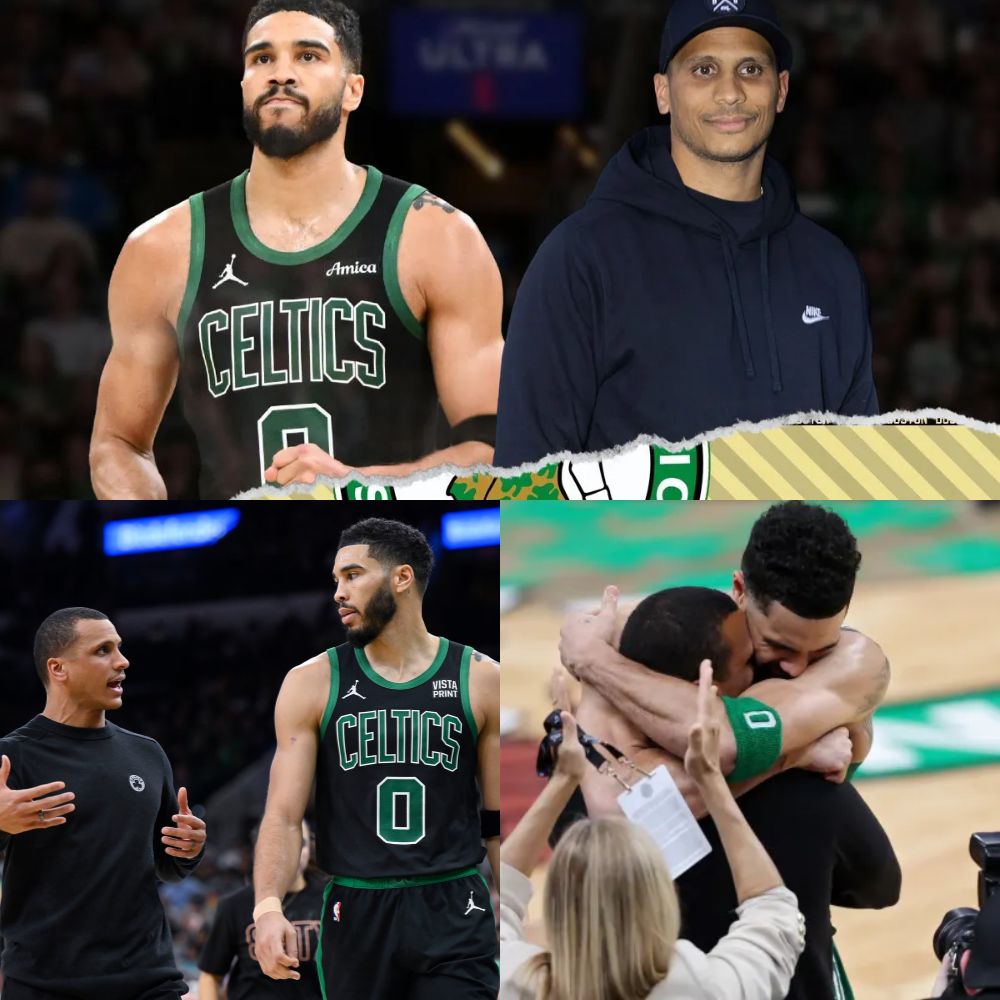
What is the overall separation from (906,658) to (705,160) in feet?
3.43

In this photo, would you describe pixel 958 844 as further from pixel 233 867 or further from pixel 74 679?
pixel 233 867

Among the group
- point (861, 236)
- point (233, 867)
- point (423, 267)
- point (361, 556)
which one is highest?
point (861, 236)

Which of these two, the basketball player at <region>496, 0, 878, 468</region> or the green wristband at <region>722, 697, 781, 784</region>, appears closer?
the green wristband at <region>722, 697, 781, 784</region>

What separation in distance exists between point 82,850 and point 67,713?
25 cm

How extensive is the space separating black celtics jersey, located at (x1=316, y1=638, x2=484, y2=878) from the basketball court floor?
0.26 meters

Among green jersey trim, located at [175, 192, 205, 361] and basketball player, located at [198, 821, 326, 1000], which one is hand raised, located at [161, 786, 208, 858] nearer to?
basketball player, located at [198, 821, 326, 1000]

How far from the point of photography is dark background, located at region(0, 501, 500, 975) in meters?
3.35

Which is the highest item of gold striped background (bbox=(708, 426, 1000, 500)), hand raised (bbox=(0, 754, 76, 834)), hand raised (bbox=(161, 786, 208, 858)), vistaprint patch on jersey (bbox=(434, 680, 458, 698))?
gold striped background (bbox=(708, 426, 1000, 500))

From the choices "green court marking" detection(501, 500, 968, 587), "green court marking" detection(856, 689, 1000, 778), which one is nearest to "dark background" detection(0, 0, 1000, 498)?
"green court marking" detection(501, 500, 968, 587)

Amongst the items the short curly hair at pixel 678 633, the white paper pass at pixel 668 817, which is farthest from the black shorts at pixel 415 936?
the short curly hair at pixel 678 633

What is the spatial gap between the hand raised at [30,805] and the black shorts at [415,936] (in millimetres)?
543

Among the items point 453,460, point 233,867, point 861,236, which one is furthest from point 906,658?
point 861,236

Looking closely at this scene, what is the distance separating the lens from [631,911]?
9.39 feet

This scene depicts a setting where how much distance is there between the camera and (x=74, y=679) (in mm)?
3367
